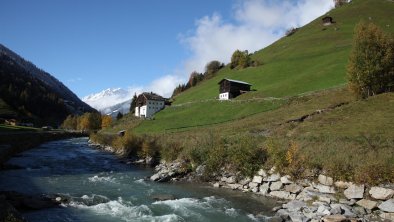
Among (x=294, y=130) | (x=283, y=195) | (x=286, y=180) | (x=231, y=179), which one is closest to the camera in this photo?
(x=283, y=195)

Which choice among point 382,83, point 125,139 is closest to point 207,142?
point 125,139

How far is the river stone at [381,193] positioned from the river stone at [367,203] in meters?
0.49

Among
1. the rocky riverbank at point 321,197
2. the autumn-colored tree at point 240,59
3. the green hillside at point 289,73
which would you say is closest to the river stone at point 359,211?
the rocky riverbank at point 321,197

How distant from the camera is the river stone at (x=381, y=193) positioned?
26250 millimetres

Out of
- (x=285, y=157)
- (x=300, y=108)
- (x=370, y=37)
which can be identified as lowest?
(x=285, y=157)

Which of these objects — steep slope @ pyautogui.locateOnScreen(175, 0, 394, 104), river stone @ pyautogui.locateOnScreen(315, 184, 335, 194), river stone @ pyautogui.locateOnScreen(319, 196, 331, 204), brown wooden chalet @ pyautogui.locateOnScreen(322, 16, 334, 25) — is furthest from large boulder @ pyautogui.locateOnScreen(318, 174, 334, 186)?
brown wooden chalet @ pyautogui.locateOnScreen(322, 16, 334, 25)

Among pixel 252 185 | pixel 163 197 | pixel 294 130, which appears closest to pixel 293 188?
pixel 252 185

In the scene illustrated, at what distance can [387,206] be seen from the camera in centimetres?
2553

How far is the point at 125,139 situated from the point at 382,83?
4590cm

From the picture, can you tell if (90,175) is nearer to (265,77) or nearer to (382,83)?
(382,83)

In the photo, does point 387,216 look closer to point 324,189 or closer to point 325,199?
point 325,199

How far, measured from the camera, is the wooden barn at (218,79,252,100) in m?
104

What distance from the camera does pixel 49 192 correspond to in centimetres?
3412

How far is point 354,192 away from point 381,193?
194 cm
